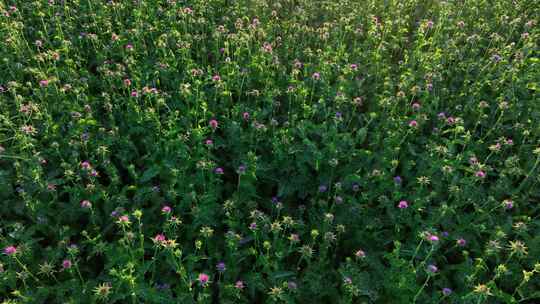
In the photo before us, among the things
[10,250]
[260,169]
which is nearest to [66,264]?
[10,250]

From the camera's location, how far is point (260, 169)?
3.76 meters

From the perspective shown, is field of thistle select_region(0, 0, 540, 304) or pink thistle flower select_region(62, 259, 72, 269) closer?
pink thistle flower select_region(62, 259, 72, 269)

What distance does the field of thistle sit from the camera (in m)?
3.11

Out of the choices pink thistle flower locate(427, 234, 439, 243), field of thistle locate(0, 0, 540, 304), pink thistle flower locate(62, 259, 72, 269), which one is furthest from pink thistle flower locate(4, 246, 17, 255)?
pink thistle flower locate(427, 234, 439, 243)

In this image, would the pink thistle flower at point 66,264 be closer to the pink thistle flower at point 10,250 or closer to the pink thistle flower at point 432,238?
the pink thistle flower at point 10,250

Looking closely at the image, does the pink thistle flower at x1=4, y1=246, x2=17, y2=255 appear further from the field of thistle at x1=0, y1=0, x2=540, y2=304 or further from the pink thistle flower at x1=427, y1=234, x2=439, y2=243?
the pink thistle flower at x1=427, y1=234, x2=439, y2=243

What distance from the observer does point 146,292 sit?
9.38 ft

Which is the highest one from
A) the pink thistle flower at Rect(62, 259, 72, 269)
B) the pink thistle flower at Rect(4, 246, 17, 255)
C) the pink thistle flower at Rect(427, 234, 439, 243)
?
the pink thistle flower at Rect(427, 234, 439, 243)

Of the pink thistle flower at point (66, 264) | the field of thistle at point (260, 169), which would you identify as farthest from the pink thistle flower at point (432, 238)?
the pink thistle flower at point (66, 264)

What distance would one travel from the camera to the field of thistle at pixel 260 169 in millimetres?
3111

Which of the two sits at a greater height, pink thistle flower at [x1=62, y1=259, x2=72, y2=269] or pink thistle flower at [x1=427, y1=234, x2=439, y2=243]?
pink thistle flower at [x1=427, y1=234, x2=439, y2=243]

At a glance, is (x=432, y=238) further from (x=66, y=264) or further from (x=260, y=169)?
(x=66, y=264)

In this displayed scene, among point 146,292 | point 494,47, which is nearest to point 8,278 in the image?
point 146,292

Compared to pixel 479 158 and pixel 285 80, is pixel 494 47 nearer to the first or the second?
pixel 479 158
